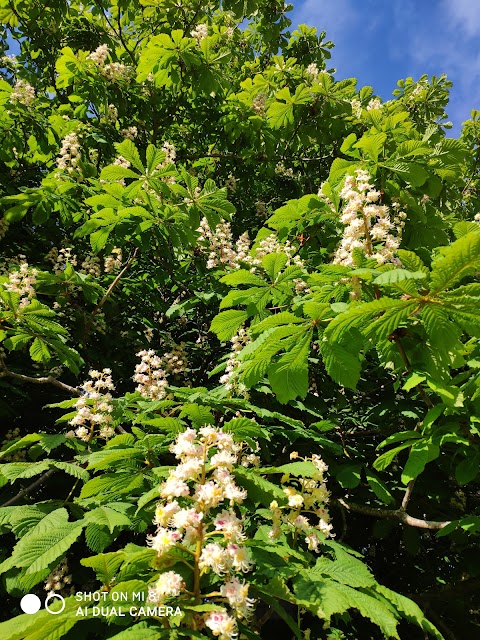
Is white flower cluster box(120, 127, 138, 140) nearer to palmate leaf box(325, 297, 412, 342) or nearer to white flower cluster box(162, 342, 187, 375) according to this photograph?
white flower cluster box(162, 342, 187, 375)

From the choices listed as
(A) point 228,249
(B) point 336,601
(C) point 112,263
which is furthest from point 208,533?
(C) point 112,263

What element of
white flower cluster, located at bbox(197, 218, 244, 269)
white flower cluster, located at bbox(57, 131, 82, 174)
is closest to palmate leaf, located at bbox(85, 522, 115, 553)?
white flower cluster, located at bbox(197, 218, 244, 269)

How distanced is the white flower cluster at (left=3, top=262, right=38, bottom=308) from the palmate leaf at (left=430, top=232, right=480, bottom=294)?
91.2 inches

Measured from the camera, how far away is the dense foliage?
118cm

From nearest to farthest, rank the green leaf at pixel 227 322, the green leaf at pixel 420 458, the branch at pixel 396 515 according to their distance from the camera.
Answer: the green leaf at pixel 420 458
the branch at pixel 396 515
the green leaf at pixel 227 322

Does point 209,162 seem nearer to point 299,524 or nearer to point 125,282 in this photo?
point 125,282

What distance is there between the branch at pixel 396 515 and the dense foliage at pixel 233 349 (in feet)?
0.05

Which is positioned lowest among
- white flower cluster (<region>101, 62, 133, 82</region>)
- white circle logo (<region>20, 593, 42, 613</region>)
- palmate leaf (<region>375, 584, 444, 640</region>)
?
white circle logo (<region>20, 593, 42, 613</region>)

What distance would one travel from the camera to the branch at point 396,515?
1.86 metres

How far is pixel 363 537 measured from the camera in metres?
3.37

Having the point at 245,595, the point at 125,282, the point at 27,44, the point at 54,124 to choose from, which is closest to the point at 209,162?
the point at 54,124

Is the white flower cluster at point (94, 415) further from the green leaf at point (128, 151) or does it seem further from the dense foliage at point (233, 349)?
the green leaf at point (128, 151)

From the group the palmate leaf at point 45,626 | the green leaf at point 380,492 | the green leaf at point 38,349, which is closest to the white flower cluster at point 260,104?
the green leaf at point 38,349

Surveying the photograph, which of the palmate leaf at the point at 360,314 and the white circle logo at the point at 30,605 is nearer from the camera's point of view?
the palmate leaf at the point at 360,314
